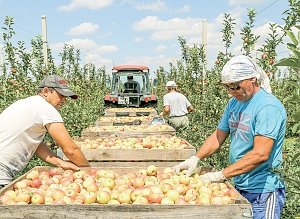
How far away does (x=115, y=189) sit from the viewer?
11.8 ft

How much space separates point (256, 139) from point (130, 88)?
52.3 feet

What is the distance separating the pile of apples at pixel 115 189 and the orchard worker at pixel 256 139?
22 cm

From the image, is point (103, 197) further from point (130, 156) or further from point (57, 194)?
point (130, 156)

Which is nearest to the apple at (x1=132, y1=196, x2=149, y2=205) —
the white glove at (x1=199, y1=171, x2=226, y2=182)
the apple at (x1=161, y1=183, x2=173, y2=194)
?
the apple at (x1=161, y1=183, x2=173, y2=194)

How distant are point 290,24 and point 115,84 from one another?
42.0 ft

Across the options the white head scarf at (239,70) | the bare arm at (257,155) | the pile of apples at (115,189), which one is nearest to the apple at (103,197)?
the pile of apples at (115,189)

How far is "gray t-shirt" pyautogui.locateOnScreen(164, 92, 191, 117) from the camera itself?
1148 cm

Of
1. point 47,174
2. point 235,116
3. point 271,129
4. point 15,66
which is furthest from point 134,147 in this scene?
point 15,66

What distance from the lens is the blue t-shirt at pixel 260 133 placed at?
346cm

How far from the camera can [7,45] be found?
10086 mm

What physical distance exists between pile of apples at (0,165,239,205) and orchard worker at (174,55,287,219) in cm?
22

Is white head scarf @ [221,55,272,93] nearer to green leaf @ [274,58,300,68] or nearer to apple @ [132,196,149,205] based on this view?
apple @ [132,196,149,205]

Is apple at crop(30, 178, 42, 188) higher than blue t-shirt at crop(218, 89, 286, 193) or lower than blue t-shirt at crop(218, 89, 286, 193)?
lower

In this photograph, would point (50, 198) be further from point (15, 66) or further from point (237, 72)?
point (15, 66)
